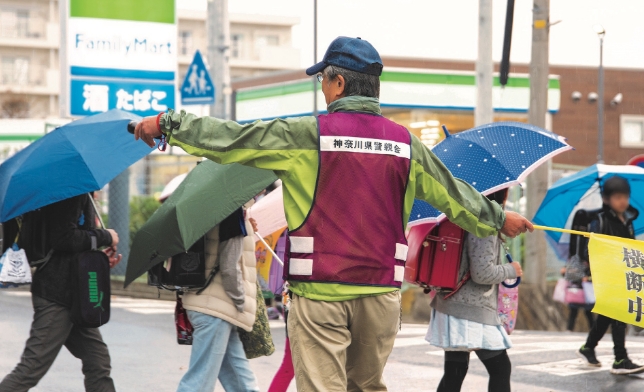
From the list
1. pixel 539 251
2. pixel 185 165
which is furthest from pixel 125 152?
pixel 185 165

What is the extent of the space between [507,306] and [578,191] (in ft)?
8.01

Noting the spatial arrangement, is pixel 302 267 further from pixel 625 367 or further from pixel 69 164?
pixel 625 367

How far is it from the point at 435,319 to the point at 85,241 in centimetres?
195

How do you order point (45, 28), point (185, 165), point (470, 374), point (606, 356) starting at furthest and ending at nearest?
point (45, 28) < point (185, 165) < point (606, 356) < point (470, 374)

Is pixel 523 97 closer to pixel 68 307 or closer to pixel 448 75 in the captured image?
pixel 448 75

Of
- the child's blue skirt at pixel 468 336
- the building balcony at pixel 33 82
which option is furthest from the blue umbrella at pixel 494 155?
the building balcony at pixel 33 82

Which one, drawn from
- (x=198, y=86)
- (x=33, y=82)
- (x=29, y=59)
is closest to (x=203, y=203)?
(x=198, y=86)

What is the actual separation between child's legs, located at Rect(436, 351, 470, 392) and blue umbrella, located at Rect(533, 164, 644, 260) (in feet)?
9.12

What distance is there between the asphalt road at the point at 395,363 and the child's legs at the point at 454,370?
203 centimetres

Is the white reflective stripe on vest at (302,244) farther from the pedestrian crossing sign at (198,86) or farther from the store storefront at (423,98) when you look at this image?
the store storefront at (423,98)

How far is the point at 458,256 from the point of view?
547 centimetres

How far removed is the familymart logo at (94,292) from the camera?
18.4ft

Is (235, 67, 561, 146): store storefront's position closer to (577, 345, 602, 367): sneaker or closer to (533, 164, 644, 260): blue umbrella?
(577, 345, 602, 367): sneaker

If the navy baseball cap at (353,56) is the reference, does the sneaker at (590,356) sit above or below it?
below
